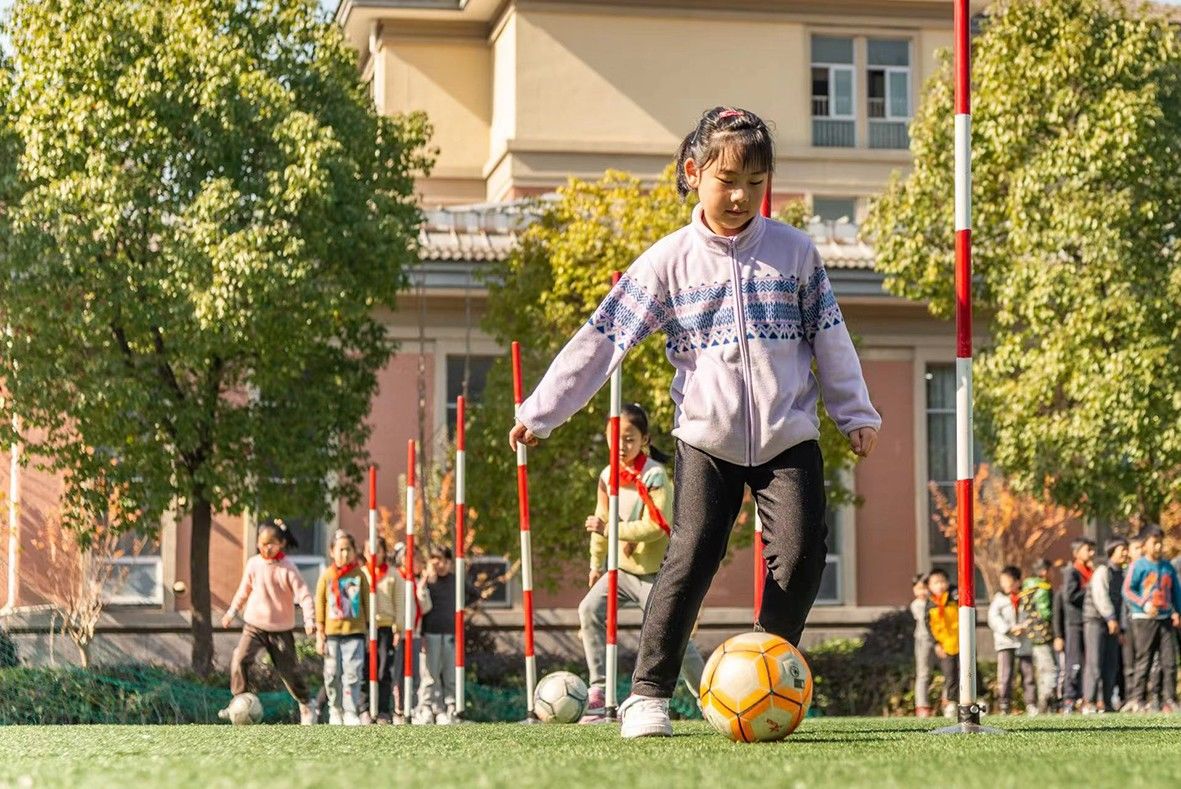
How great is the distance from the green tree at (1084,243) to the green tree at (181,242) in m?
7.06

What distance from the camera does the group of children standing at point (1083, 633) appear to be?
1722 centimetres

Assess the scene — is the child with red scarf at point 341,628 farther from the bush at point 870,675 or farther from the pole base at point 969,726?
the pole base at point 969,726

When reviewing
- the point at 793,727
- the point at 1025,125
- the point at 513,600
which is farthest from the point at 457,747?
the point at 513,600

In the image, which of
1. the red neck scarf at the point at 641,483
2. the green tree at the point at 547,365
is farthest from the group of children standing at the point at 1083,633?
the red neck scarf at the point at 641,483

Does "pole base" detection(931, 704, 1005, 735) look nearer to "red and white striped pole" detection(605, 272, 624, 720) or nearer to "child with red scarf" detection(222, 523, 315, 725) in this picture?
"red and white striped pole" detection(605, 272, 624, 720)

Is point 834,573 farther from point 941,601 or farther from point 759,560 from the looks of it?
point 759,560

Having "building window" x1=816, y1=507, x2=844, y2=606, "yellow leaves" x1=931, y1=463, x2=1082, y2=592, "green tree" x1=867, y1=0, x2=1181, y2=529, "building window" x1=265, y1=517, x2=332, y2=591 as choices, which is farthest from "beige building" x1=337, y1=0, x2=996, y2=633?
"green tree" x1=867, y1=0, x2=1181, y2=529

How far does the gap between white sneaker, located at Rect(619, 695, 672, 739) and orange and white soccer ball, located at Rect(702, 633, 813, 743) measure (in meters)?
0.32

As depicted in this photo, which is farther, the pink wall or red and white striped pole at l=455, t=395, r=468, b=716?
the pink wall

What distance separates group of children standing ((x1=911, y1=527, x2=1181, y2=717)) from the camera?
56.5 ft

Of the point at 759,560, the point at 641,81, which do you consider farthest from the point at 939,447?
the point at 759,560

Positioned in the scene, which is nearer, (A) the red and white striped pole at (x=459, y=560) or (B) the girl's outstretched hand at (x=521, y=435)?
(B) the girl's outstretched hand at (x=521, y=435)

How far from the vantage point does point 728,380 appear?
5.94 m

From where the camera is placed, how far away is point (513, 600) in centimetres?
2664
